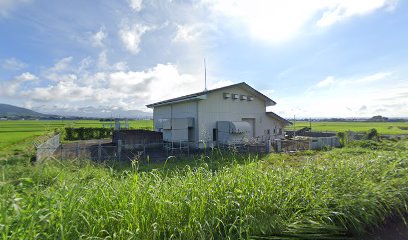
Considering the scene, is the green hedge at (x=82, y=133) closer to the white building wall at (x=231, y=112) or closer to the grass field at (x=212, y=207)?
the white building wall at (x=231, y=112)

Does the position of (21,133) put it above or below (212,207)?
below

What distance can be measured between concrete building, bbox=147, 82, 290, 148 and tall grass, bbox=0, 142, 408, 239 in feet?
32.0

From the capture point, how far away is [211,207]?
2.63 metres

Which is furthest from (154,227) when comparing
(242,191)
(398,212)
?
(398,212)

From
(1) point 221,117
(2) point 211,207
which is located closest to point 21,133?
(1) point 221,117

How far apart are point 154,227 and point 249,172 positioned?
1924mm

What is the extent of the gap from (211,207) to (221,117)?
43.3 ft

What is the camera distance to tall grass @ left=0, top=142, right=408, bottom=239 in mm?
2104

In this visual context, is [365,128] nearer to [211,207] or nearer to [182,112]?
[182,112]

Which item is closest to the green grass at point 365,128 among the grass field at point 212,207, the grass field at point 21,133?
the grass field at point 212,207

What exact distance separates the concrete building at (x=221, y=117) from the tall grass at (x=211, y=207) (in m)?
9.76

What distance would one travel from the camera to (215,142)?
15.6 m

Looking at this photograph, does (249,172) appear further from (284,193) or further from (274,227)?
(274,227)

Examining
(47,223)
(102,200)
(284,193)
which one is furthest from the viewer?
(284,193)
